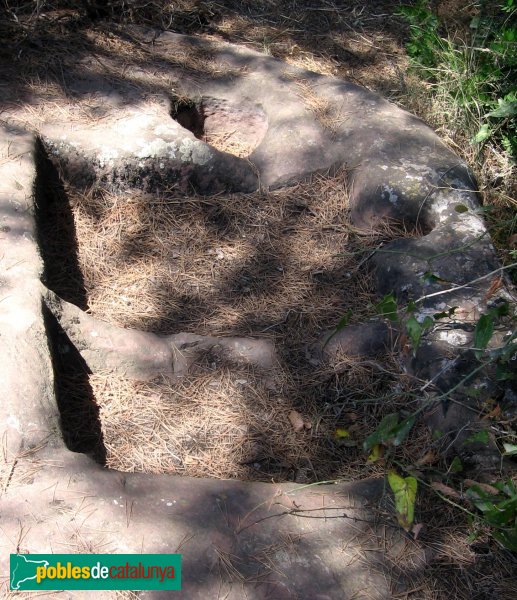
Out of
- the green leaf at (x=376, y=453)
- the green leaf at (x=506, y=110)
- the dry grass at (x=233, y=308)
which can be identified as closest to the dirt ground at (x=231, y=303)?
the dry grass at (x=233, y=308)

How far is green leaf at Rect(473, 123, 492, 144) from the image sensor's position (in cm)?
370

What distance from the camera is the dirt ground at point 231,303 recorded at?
2455mm

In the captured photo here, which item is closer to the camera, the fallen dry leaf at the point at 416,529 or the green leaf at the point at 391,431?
the green leaf at the point at 391,431

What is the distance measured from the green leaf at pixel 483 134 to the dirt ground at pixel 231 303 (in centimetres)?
62

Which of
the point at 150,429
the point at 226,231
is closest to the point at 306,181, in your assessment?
the point at 226,231

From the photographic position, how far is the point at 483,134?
370cm

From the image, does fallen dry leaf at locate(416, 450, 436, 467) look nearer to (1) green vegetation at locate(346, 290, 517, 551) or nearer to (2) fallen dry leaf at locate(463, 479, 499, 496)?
(1) green vegetation at locate(346, 290, 517, 551)

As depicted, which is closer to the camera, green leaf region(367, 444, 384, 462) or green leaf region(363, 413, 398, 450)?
green leaf region(363, 413, 398, 450)

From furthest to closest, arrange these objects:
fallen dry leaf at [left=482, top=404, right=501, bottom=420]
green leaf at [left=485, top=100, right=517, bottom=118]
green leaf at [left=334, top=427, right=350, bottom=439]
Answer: green leaf at [left=485, top=100, right=517, bottom=118] < green leaf at [left=334, top=427, right=350, bottom=439] < fallen dry leaf at [left=482, top=404, right=501, bottom=420]

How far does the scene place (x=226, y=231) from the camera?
3400 mm

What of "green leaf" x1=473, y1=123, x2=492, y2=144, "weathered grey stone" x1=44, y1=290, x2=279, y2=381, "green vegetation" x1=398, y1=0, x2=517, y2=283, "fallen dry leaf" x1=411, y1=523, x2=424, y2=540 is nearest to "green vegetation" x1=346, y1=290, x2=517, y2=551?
"fallen dry leaf" x1=411, y1=523, x2=424, y2=540

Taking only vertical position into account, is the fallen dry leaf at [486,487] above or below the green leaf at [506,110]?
below

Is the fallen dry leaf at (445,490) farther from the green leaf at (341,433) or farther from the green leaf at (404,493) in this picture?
the green leaf at (341,433)

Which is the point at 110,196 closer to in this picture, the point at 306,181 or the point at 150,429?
the point at 306,181
